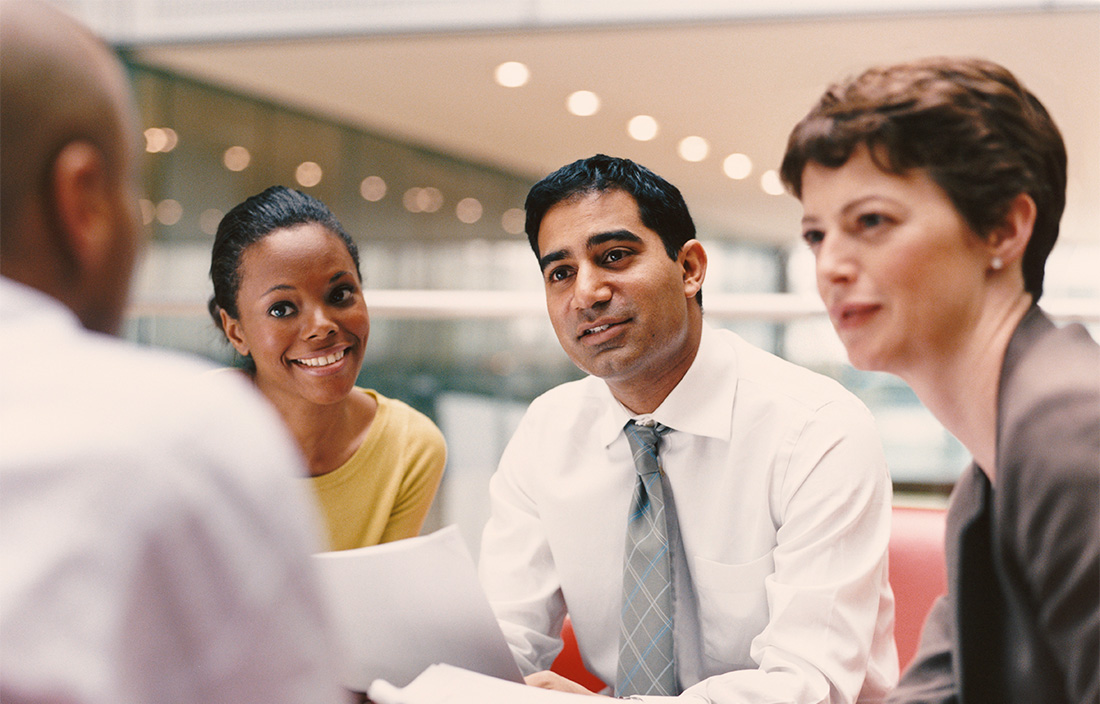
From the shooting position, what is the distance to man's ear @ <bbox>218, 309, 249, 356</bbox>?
1.77m

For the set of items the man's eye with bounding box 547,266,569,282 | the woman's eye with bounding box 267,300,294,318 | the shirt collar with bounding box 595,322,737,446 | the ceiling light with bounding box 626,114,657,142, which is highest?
the ceiling light with bounding box 626,114,657,142

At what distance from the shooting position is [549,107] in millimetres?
5801

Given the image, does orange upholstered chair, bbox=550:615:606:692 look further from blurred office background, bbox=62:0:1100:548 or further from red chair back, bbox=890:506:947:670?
blurred office background, bbox=62:0:1100:548

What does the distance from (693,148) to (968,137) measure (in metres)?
4.97

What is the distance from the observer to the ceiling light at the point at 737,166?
5.55m

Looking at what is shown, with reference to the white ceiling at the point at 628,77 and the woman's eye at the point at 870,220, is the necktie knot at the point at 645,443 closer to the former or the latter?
the woman's eye at the point at 870,220

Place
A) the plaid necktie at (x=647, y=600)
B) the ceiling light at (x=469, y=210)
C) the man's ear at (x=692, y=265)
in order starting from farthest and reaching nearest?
the ceiling light at (x=469, y=210)
the man's ear at (x=692, y=265)
the plaid necktie at (x=647, y=600)

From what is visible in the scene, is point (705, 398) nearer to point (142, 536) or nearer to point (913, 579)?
point (913, 579)

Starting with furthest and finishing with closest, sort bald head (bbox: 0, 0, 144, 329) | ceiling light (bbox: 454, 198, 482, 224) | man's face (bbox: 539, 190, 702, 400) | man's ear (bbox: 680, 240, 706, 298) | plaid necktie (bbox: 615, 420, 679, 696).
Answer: ceiling light (bbox: 454, 198, 482, 224), man's ear (bbox: 680, 240, 706, 298), man's face (bbox: 539, 190, 702, 400), plaid necktie (bbox: 615, 420, 679, 696), bald head (bbox: 0, 0, 144, 329)

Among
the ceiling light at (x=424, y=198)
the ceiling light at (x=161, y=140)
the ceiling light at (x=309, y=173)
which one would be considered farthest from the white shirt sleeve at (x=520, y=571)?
the ceiling light at (x=161, y=140)

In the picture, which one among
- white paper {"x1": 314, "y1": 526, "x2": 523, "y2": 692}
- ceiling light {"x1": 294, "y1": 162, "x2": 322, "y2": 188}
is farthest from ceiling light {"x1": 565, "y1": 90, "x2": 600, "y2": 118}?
white paper {"x1": 314, "y1": 526, "x2": 523, "y2": 692}

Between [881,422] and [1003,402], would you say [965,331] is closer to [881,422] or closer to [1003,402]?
[1003,402]

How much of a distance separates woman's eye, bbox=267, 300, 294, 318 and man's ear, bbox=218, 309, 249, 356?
119mm

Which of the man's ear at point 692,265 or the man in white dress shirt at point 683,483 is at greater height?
the man's ear at point 692,265
